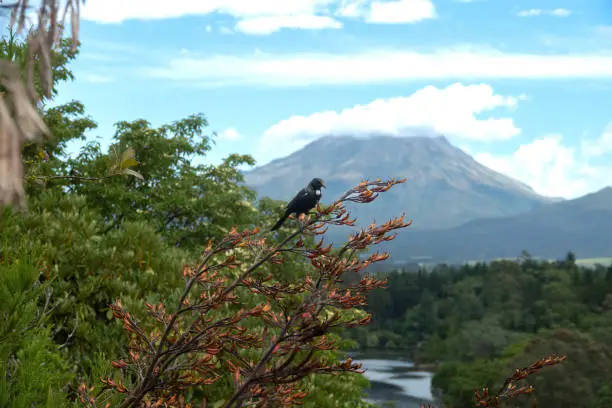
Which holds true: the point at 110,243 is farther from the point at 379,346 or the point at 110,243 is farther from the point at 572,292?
the point at 379,346

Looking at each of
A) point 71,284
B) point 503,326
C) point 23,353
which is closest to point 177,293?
point 71,284

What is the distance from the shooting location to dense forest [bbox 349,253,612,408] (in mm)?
51875

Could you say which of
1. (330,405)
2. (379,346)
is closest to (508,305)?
(379,346)

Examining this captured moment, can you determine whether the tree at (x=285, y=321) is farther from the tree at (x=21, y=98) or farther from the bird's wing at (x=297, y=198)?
the tree at (x=21, y=98)

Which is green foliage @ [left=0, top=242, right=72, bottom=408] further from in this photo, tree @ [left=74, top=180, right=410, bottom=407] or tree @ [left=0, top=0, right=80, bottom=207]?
Result: tree @ [left=0, top=0, right=80, bottom=207]

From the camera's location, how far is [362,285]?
152 inches

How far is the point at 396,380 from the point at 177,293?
9017 centimetres

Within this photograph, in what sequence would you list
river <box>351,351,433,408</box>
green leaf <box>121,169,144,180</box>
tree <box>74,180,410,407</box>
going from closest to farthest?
tree <box>74,180,410,407</box>, green leaf <box>121,169,144,180</box>, river <box>351,351,433,408</box>

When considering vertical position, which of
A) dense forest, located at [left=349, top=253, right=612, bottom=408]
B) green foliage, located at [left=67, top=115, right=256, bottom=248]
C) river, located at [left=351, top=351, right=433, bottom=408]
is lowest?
river, located at [left=351, top=351, right=433, bottom=408]

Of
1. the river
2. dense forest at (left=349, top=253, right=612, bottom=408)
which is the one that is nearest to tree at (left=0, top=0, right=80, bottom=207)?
dense forest at (left=349, top=253, right=612, bottom=408)

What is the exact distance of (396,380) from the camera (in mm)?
94000

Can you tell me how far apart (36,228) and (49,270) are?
989 millimetres

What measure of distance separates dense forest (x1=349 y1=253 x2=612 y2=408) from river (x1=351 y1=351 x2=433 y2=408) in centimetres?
232

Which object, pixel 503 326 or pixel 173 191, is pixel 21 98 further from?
→ pixel 503 326
